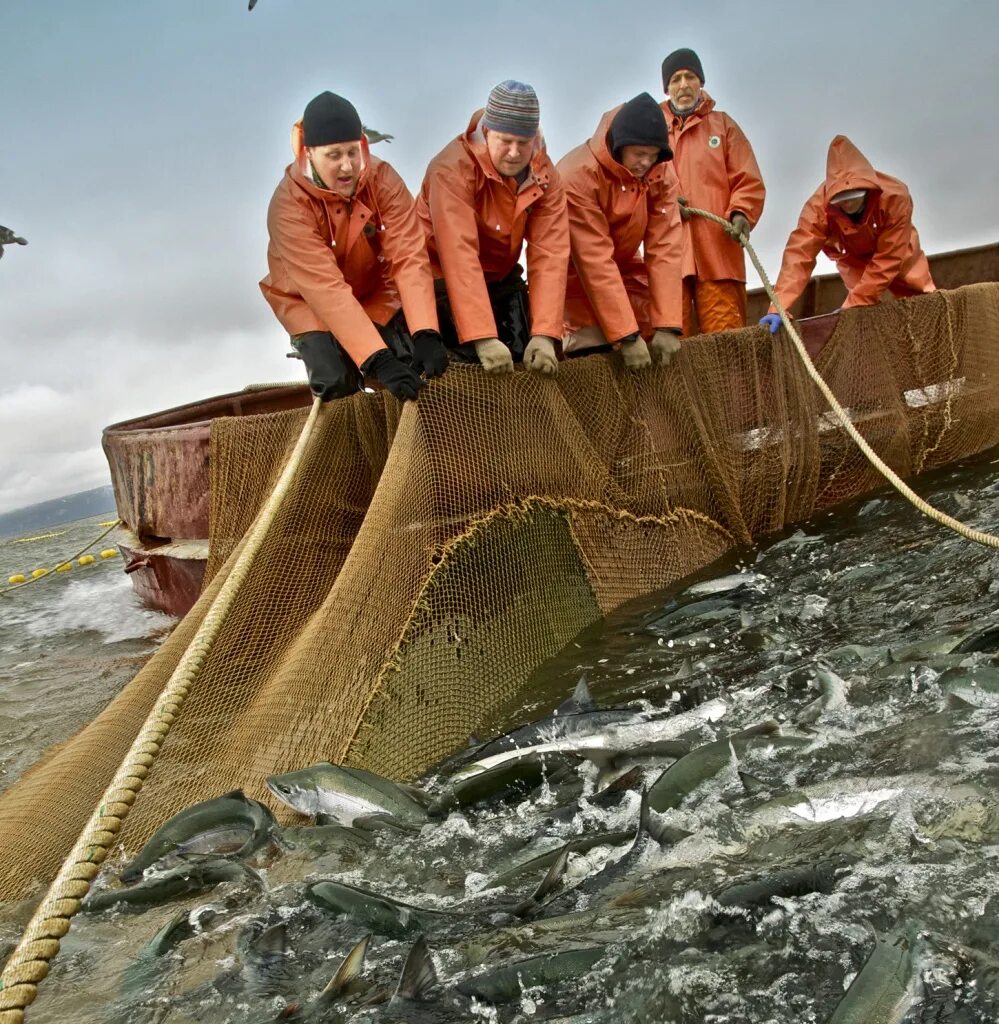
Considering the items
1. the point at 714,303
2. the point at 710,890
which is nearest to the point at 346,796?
the point at 710,890

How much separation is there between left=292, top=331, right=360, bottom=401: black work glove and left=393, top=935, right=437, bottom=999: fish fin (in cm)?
331

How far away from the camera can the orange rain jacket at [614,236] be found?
602cm

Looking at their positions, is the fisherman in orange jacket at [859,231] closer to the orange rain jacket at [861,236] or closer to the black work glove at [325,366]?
the orange rain jacket at [861,236]

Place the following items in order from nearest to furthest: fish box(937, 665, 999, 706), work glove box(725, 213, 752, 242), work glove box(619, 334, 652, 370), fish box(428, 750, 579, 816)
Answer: fish box(937, 665, 999, 706)
fish box(428, 750, 579, 816)
work glove box(619, 334, 652, 370)
work glove box(725, 213, 752, 242)

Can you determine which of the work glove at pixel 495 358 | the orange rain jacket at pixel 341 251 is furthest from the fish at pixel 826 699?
the orange rain jacket at pixel 341 251

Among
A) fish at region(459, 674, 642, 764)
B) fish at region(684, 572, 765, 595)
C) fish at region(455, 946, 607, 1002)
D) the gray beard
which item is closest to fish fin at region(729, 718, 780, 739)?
fish at region(459, 674, 642, 764)

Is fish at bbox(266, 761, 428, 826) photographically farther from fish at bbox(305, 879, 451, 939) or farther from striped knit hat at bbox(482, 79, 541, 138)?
striped knit hat at bbox(482, 79, 541, 138)

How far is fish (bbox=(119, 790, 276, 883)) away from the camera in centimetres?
329

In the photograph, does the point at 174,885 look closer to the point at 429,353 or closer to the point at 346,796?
the point at 346,796

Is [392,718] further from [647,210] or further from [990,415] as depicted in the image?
[990,415]

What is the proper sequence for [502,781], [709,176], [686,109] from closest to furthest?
1. [502,781]
2. [686,109]
3. [709,176]

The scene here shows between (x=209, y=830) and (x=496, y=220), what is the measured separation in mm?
3975

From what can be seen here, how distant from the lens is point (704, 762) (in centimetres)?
313

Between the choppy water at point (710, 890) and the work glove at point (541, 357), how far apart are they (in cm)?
195
